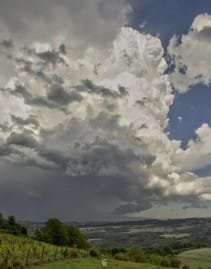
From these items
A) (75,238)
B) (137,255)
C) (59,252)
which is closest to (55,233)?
(75,238)

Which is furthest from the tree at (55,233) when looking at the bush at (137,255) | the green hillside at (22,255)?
the green hillside at (22,255)

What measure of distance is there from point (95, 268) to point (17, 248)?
27.7 m

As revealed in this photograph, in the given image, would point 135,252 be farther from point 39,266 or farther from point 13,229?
point 39,266

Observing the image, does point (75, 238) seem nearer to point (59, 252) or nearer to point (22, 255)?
point (59, 252)

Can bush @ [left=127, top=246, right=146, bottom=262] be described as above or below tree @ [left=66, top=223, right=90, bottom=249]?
below

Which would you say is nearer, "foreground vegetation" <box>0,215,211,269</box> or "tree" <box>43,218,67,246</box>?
"foreground vegetation" <box>0,215,211,269</box>

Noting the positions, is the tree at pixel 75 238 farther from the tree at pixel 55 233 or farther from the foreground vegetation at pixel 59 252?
the tree at pixel 55 233

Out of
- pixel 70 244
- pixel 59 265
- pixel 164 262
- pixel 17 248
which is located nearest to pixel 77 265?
pixel 59 265

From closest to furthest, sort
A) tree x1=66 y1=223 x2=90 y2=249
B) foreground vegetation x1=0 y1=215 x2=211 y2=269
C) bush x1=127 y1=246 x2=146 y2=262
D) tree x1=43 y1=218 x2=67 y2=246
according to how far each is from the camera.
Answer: foreground vegetation x1=0 y1=215 x2=211 y2=269 < bush x1=127 y1=246 x2=146 y2=262 < tree x1=43 y1=218 x2=67 y2=246 < tree x1=66 y1=223 x2=90 y2=249

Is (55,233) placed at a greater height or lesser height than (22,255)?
greater

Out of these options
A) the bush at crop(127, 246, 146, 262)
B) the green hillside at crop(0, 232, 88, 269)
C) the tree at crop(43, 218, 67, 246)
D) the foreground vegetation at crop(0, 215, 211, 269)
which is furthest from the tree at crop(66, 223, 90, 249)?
the green hillside at crop(0, 232, 88, 269)

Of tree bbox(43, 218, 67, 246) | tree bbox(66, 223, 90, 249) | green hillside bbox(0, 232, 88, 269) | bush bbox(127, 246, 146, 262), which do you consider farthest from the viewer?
tree bbox(66, 223, 90, 249)

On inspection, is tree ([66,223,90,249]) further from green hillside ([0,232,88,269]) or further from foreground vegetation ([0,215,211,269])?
green hillside ([0,232,88,269])

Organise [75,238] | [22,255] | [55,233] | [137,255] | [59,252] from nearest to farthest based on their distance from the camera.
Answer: [22,255] → [59,252] → [137,255] → [55,233] → [75,238]
